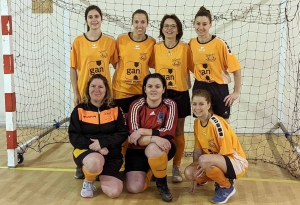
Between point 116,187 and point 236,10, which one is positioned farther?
point 236,10

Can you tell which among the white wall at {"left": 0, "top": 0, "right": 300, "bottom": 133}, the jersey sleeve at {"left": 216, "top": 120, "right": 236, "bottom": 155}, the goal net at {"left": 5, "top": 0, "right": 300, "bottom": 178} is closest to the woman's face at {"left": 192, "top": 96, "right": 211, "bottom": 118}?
the jersey sleeve at {"left": 216, "top": 120, "right": 236, "bottom": 155}

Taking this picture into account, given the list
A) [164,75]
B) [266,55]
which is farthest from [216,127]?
[266,55]

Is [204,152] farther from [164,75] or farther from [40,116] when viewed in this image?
[40,116]

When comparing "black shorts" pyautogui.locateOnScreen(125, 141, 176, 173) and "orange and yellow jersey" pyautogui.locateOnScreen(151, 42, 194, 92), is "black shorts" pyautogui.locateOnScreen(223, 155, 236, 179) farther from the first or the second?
"orange and yellow jersey" pyautogui.locateOnScreen(151, 42, 194, 92)

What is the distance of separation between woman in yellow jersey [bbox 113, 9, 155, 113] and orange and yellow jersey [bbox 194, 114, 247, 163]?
0.57 m

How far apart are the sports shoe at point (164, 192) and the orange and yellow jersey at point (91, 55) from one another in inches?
36.4

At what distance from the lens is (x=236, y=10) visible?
419 cm

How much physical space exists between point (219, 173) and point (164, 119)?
21.6 inches

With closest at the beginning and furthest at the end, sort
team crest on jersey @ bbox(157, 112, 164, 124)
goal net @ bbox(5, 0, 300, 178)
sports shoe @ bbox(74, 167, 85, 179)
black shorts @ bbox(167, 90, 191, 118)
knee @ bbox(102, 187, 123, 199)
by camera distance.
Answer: knee @ bbox(102, 187, 123, 199), team crest on jersey @ bbox(157, 112, 164, 124), black shorts @ bbox(167, 90, 191, 118), sports shoe @ bbox(74, 167, 85, 179), goal net @ bbox(5, 0, 300, 178)

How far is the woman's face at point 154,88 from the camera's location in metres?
2.62

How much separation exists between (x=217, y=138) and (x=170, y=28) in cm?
87

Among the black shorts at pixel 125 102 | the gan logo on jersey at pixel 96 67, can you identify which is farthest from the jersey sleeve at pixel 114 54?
the black shorts at pixel 125 102

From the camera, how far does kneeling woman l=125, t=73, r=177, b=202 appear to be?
102 inches

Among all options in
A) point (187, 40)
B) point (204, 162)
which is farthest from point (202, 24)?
point (187, 40)
